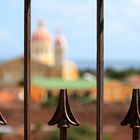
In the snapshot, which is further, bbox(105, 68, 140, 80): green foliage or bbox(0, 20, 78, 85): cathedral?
bbox(105, 68, 140, 80): green foliage

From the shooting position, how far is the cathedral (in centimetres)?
1917

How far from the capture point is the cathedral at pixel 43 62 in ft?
62.9

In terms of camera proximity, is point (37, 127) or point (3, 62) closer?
point (37, 127)

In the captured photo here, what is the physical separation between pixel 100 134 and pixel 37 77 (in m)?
18.1

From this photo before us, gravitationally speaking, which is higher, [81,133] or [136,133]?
[136,133]

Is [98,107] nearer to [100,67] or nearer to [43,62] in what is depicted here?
[100,67]

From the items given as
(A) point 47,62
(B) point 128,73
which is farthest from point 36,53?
(B) point 128,73

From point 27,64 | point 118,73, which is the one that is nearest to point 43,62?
point 118,73

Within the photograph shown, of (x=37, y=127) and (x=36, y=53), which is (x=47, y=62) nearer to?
(x=36, y=53)

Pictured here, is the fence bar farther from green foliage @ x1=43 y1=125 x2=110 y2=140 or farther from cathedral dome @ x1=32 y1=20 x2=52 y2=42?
cathedral dome @ x1=32 y1=20 x2=52 y2=42

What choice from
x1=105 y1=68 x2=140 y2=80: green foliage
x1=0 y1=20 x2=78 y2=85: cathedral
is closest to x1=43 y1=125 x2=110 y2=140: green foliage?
x1=0 y1=20 x2=78 y2=85: cathedral

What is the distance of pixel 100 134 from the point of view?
608 mm

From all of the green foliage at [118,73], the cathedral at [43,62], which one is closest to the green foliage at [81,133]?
the cathedral at [43,62]

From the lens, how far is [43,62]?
64.5 feet
